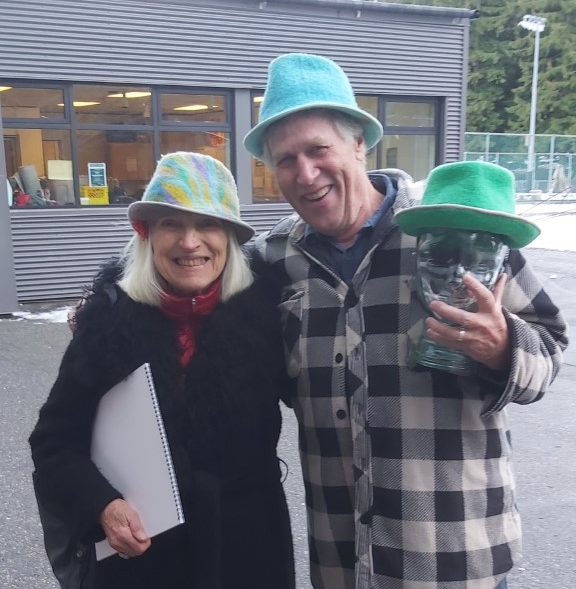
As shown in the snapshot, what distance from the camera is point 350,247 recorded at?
188 cm

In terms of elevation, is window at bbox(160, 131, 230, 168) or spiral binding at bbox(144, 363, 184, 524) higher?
window at bbox(160, 131, 230, 168)

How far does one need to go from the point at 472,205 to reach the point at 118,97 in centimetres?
938

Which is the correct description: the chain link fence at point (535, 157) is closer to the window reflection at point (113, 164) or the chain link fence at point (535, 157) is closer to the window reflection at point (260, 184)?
the window reflection at point (260, 184)

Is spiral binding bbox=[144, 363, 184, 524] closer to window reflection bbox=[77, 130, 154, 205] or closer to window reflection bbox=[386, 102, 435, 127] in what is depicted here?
window reflection bbox=[77, 130, 154, 205]

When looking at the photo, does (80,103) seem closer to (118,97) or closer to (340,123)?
(118,97)

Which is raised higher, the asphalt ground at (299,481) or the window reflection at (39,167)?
the window reflection at (39,167)

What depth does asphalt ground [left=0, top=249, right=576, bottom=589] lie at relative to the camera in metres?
3.34

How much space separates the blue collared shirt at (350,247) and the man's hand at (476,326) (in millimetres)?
423

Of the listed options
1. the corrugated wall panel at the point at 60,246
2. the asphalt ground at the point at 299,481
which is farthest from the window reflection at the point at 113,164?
the asphalt ground at the point at 299,481

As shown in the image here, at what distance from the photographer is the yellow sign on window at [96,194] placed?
10.0 metres

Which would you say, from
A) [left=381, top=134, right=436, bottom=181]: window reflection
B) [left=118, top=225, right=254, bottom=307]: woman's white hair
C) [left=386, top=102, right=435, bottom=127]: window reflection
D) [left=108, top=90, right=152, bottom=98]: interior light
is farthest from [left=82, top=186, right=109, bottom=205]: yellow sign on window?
[left=118, top=225, right=254, bottom=307]: woman's white hair

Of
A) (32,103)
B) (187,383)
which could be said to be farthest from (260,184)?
(187,383)

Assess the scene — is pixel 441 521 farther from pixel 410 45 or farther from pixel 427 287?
pixel 410 45

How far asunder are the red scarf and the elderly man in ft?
0.69
